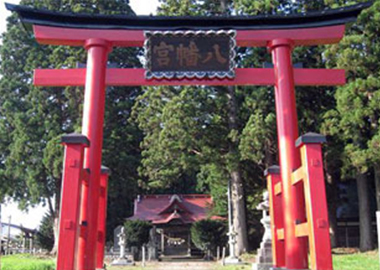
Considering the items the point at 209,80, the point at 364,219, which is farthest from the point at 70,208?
the point at 364,219

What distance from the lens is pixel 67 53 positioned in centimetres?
2400

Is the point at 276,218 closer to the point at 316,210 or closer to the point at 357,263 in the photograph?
the point at 316,210

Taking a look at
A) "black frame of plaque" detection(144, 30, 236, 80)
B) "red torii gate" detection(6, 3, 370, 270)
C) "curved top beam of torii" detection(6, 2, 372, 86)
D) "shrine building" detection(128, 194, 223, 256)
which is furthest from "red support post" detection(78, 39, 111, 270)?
"shrine building" detection(128, 194, 223, 256)

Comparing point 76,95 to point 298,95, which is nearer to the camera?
point 298,95

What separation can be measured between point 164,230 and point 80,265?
20.8 meters

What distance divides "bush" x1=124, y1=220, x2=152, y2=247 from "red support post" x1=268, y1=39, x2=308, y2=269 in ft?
56.9

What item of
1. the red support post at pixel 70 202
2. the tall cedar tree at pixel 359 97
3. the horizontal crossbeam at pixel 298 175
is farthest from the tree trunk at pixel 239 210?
the red support post at pixel 70 202

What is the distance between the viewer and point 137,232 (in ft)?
76.3

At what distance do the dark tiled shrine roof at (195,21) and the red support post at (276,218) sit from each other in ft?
9.30

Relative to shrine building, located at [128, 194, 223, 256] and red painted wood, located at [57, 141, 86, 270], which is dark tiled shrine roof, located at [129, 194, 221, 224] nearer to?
shrine building, located at [128, 194, 223, 256]

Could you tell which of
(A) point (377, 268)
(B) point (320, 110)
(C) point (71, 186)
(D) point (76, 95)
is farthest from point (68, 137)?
(D) point (76, 95)

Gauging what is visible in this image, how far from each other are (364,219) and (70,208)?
16.2 meters

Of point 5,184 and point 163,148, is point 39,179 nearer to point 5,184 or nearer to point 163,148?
point 5,184

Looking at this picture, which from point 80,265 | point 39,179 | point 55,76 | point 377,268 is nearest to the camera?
point 80,265
